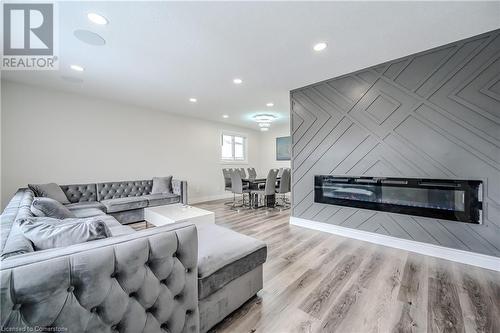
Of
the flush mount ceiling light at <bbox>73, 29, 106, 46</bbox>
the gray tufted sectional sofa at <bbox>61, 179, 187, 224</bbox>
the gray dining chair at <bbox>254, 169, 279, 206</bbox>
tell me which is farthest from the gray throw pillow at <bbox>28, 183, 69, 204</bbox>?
the gray dining chair at <bbox>254, 169, 279, 206</bbox>

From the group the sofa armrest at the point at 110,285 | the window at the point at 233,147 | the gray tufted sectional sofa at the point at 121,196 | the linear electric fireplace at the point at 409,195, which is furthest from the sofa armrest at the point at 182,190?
the sofa armrest at the point at 110,285

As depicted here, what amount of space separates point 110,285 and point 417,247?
11.3 feet

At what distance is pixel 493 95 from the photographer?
7.43ft

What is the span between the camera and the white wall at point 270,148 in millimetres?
7743

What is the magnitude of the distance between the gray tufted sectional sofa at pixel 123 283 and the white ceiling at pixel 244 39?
204 cm

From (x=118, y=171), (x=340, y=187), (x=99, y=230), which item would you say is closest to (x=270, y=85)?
(x=340, y=187)

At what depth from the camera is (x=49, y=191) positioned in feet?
11.4

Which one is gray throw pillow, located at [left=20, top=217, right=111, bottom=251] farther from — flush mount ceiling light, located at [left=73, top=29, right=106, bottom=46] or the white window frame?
the white window frame

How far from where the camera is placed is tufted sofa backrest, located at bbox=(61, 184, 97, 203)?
153 inches

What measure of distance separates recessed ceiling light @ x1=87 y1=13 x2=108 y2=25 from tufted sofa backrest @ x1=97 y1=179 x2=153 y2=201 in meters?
3.35

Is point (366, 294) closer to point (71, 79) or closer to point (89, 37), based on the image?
point (89, 37)

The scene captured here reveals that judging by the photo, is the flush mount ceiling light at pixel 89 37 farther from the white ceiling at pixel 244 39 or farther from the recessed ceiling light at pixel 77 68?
the recessed ceiling light at pixel 77 68

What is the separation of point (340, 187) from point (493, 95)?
2043 millimetres

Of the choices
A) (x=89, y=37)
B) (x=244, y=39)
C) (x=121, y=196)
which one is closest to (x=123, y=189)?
(x=121, y=196)
